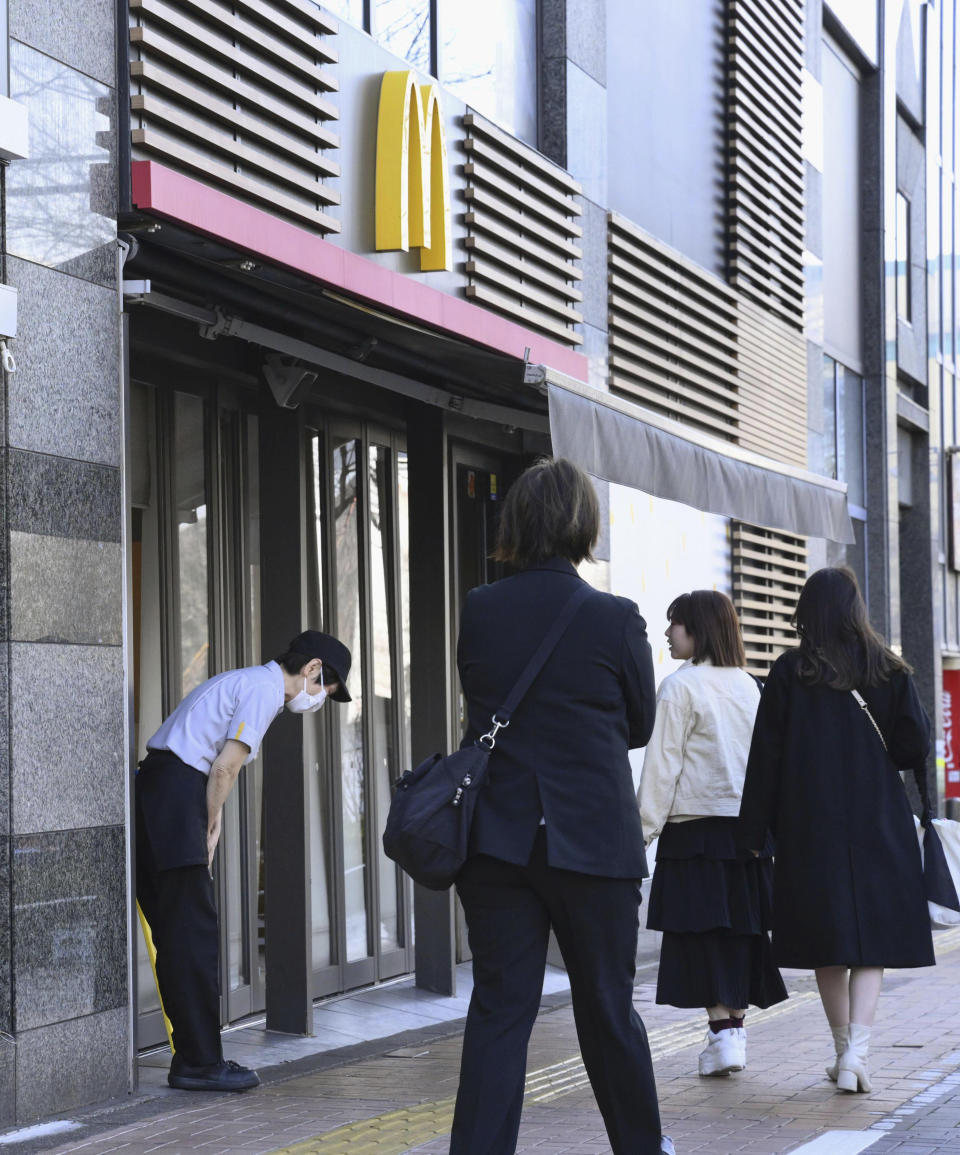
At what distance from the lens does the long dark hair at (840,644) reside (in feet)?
21.0

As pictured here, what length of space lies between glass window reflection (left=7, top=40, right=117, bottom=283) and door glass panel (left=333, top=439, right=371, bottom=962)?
10.0 feet

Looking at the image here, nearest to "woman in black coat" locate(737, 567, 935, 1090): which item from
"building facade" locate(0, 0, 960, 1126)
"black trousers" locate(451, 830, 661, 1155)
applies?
"building facade" locate(0, 0, 960, 1126)

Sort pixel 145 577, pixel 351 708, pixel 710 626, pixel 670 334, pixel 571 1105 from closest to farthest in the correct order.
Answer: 1. pixel 571 1105
2. pixel 710 626
3. pixel 145 577
4. pixel 351 708
5. pixel 670 334

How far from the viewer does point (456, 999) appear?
905 centimetres

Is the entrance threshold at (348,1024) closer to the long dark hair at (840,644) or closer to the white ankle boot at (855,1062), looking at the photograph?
the white ankle boot at (855,1062)

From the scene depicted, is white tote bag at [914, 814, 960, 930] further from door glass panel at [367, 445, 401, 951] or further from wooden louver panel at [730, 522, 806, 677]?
wooden louver panel at [730, 522, 806, 677]

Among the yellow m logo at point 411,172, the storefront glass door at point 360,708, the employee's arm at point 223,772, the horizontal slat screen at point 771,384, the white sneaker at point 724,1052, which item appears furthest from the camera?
the horizontal slat screen at point 771,384

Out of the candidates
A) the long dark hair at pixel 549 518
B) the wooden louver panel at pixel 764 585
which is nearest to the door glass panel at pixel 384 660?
the wooden louver panel at pixel 764 585

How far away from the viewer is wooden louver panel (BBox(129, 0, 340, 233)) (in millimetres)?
6578

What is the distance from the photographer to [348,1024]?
8258 mm

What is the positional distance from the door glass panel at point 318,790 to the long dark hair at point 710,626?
8.10 ft

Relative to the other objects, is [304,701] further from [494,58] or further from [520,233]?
[494,58]

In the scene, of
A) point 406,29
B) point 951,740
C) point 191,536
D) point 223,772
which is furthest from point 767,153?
point 951,740

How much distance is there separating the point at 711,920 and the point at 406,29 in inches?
191
